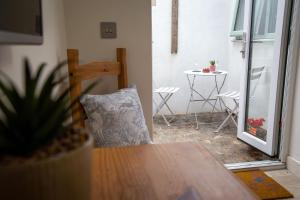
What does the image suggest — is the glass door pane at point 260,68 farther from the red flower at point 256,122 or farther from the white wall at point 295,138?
the white wall at point 295,138

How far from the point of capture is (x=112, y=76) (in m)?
2.04

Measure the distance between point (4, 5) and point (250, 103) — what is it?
9.16 ft

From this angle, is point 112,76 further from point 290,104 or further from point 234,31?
point 234,31

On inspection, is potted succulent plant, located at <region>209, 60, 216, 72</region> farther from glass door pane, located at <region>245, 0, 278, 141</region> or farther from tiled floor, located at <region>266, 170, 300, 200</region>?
tiled floor, located at <region>266, 170, 300, 200</region>

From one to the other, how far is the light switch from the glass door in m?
1.44

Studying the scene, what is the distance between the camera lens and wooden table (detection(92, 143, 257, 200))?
738 millimetres

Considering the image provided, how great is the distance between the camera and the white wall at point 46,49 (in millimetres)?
759

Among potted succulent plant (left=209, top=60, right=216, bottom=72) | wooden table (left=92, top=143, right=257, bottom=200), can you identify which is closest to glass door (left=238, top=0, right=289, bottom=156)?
potted succulent plant (left=209, top=60, right=216, bottom=72)

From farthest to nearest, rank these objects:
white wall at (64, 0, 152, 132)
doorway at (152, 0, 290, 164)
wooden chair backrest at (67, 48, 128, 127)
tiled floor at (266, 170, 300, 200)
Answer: doorway at (152, 0, 290, 164), tiled floor at (266, 170, 300, 200), white wall at (64, 0, 152, 132), wooden chair backrest at (67, 48, 128, 127)

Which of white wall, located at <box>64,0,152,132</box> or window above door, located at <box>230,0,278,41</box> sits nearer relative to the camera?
white wall, located at <box>64,0,152,132</box>

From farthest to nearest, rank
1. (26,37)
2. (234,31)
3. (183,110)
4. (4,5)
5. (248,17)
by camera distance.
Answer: (183,110) < (234,31) < (248,17) < (26,37) < (4,5)

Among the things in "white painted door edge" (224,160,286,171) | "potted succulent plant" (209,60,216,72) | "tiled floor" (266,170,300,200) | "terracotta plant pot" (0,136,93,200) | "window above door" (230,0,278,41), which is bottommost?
"tiled floor" (266,170,300,200)

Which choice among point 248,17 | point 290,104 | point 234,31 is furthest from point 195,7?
point 290,104

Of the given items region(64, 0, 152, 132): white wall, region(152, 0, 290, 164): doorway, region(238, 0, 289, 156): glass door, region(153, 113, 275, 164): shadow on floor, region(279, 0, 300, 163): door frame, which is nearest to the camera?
region(64, 0, 152, 132): white wall
